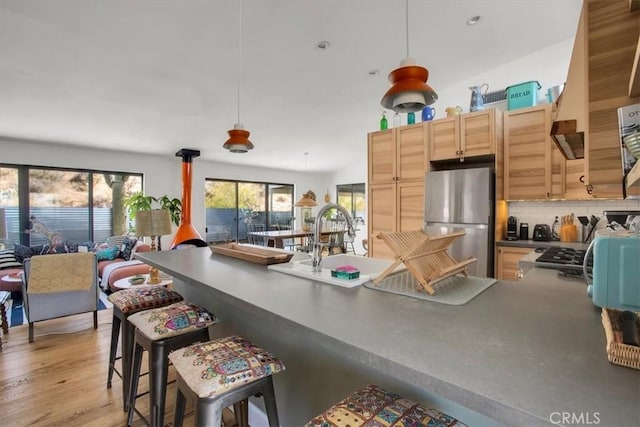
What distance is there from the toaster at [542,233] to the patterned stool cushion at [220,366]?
310cm

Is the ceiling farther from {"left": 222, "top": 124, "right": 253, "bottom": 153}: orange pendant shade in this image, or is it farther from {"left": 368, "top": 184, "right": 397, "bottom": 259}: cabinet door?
{"left": 368, "top": 184, "right": 397, "bottom": 259}: cabinet door

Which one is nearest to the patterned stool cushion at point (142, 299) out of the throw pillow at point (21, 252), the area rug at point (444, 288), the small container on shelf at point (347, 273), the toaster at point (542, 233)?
the small container on shelf at point (347, 273)

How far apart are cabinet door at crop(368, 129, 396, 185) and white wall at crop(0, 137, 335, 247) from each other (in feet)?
13.7

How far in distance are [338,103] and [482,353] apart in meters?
4.22

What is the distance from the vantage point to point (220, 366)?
1009 mm

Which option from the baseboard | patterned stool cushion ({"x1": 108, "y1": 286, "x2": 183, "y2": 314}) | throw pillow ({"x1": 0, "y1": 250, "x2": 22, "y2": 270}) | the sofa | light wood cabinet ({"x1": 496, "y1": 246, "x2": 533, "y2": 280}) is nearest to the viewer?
the baseboard

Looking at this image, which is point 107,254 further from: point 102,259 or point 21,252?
point 21,252

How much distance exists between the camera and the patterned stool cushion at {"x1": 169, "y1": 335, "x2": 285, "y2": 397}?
949mm

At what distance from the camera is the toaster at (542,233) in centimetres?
310

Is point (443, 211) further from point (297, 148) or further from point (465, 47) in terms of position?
point (297, 148)

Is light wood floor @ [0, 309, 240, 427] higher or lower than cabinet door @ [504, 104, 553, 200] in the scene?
lower

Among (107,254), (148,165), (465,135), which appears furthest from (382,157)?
(148,165)

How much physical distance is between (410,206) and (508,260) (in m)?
1.13

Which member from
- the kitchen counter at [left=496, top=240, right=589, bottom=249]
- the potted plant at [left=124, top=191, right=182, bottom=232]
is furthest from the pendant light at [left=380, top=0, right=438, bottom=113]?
the potted plant at [left=124, top=191, right=182, bottom=232]
